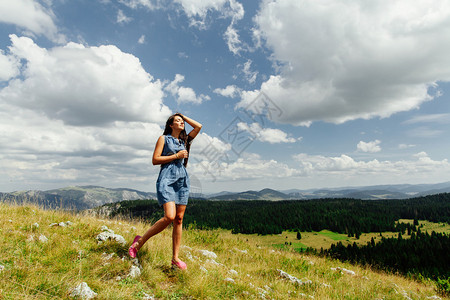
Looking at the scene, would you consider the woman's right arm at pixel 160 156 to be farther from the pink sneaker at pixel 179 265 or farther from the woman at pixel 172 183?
the pink sneaker at pixel 179 265

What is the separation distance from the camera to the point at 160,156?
17.0 feet

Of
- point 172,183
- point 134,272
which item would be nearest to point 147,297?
point 134,272

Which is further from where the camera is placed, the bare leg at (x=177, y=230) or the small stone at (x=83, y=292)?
the bare leg at (x=177, y=230)

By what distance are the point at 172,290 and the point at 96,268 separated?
5.33 feet

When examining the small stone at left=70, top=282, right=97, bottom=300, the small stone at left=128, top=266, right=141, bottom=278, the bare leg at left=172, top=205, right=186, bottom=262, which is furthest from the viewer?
the bare leg at left=172, top=205, right=186, bottom=262

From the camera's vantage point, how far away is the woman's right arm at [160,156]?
5.05 metres

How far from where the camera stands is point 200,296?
425 cm

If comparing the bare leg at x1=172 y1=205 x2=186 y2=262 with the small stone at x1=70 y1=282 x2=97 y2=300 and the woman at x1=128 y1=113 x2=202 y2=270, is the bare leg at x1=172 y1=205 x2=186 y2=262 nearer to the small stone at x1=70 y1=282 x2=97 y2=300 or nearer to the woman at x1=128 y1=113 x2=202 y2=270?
the woman at x1=128 y1=113 x2=202 y2=270

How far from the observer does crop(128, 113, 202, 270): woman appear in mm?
4910

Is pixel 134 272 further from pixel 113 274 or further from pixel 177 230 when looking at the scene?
pixel 177 230

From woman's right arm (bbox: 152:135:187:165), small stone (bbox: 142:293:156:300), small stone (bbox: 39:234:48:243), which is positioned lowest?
small stone (bbox: 142:293:156:300)

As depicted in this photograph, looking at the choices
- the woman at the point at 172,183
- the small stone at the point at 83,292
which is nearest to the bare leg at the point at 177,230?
the woman at the point at 172,183

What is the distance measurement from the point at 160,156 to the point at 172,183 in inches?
27.4

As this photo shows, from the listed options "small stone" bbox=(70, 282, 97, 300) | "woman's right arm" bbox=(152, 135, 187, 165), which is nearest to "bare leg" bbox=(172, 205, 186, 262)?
"woman's right arm" bbox=(152, 135, 187, 165)
